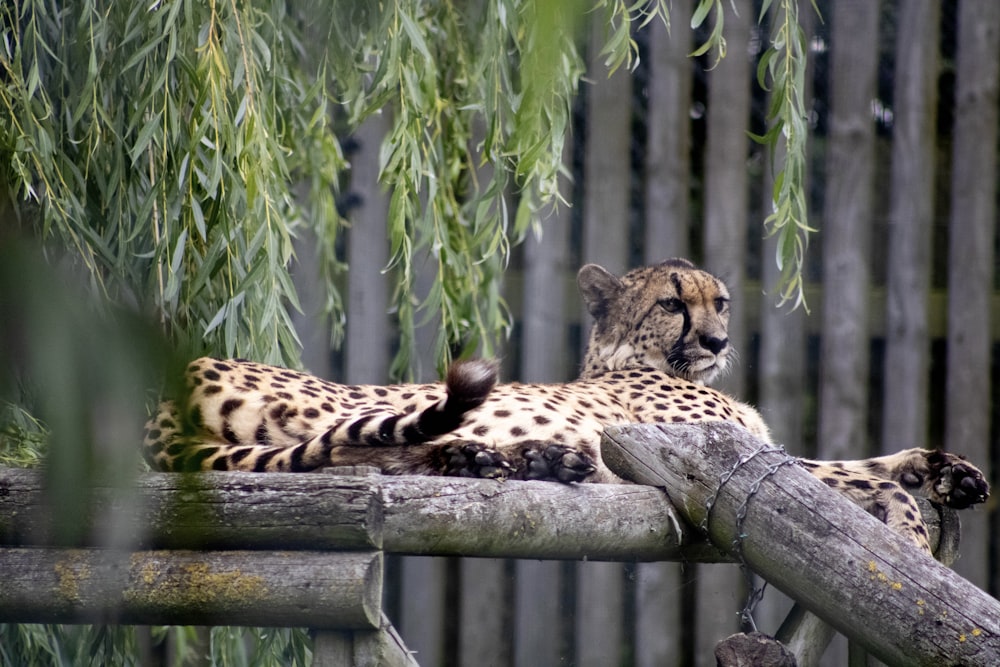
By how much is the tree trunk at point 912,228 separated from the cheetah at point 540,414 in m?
0.67

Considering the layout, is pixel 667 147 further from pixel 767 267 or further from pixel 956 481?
pixel 956 481

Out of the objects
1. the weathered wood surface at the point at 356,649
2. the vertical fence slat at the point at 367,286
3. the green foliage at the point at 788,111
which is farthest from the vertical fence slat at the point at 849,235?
the weathered wood surface at the point at 356,649

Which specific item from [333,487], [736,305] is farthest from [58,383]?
[736,305]

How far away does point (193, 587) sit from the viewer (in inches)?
76.3

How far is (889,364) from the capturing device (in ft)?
12.6

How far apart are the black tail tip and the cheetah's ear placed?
A: 1604mm

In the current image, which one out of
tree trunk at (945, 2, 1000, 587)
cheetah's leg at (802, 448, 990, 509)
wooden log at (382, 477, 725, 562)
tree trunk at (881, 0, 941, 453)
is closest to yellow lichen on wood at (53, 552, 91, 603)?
A: wooden log at (382, 477, 725, 562)

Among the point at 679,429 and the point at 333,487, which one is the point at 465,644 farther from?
the point at 333,487

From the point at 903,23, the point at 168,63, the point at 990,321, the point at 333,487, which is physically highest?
the point at 903,23

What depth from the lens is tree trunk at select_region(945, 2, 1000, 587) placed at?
376cm

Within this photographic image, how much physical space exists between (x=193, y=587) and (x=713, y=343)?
1.86m

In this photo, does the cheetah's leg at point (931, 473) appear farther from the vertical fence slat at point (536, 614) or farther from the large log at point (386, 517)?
the vertical fence slat at point (536, 614)

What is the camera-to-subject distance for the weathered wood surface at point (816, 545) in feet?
6.35

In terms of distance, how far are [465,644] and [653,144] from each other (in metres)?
1.72
